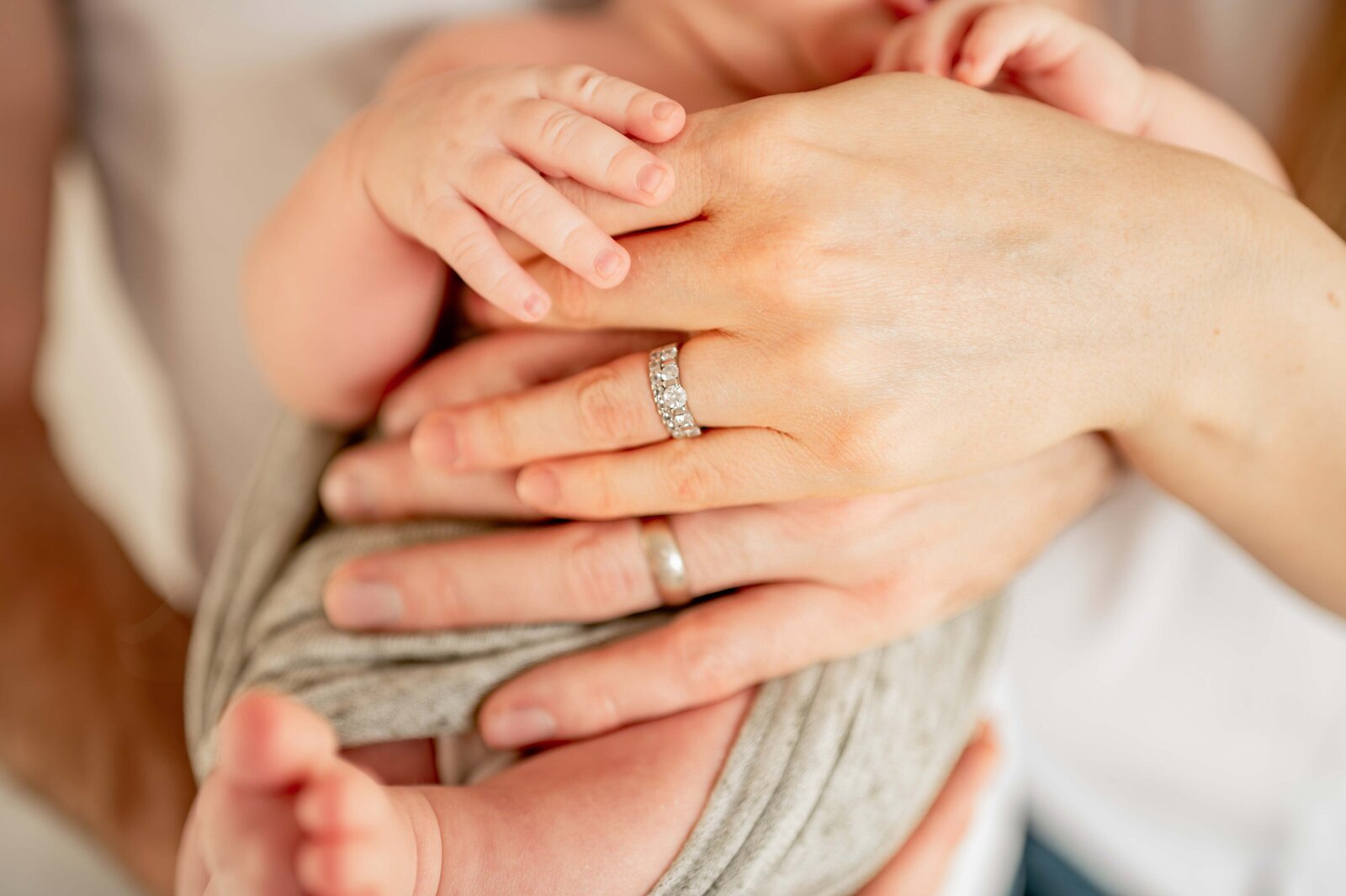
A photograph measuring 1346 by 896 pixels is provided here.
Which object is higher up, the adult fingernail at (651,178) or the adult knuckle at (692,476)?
the adult fingernail at (651,178)

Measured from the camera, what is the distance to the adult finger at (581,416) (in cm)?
65

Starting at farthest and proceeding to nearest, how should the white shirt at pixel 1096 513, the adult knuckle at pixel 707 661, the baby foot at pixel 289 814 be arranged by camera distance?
the white shirt at pixel 1096 513 → the adult knuckle at pixel 707 661 → the baby foot at pixel 289 814

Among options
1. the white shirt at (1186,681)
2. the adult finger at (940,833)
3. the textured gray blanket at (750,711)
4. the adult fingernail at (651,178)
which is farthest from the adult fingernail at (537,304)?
the white shirt at (1186,681)

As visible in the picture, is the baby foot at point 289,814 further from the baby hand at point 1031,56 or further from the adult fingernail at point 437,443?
the baby hand at point 1031,56

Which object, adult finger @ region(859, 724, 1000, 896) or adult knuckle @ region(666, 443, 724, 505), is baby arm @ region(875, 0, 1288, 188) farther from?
adult finger @ region(859, 724, 1000, 896)

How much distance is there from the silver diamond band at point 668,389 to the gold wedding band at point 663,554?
0.10m

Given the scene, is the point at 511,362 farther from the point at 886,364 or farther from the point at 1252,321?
the point at 1252,321

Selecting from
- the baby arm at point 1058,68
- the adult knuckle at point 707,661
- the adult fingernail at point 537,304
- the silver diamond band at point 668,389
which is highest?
the baby arm at point 1058,68

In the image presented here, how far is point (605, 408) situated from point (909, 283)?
0.24 metres

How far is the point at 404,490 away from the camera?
2.66 feet

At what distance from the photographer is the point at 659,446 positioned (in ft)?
2.24

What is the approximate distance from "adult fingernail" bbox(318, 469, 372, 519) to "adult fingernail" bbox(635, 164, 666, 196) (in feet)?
1.39

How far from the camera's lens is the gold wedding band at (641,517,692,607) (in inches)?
28.4

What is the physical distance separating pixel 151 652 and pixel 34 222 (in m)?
0.58
